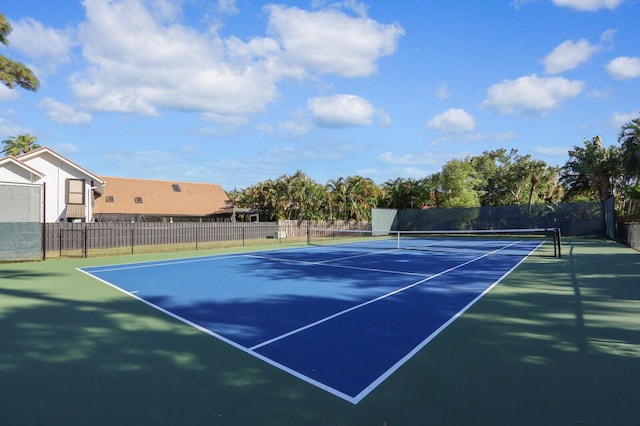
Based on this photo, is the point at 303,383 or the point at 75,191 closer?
the point at 303,383

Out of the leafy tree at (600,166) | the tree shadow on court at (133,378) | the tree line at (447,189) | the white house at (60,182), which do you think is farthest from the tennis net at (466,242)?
the white house at (60,182)

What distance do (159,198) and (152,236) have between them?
14.6m

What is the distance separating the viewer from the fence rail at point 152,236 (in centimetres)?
2362

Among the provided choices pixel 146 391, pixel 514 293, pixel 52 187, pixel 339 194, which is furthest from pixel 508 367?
pixel 339 194

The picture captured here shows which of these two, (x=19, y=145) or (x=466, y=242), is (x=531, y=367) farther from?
(x=19, y=145)

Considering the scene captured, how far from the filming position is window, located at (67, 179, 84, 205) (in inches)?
1182

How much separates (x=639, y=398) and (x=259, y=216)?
130 ft

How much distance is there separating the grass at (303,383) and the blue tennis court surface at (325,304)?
34 centimetres

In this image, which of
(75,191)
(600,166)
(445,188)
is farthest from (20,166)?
(600,166)

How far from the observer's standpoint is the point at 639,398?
4.02 m

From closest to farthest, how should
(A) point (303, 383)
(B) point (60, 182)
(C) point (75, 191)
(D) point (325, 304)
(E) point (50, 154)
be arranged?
(A) point (303, 383)
(D) point (325, 304)
(E) point (50, 154)
(B) point (60, 182)
(C) point (75, 191)

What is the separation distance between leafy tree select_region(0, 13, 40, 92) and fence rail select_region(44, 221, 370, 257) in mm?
7132

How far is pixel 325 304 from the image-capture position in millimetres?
8516

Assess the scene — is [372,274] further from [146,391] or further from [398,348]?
[146,391]
